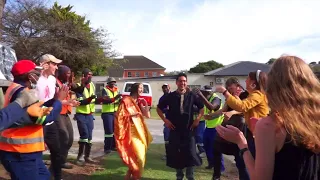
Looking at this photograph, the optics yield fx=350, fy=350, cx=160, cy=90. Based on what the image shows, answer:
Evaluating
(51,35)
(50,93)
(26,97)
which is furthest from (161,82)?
(26,97)

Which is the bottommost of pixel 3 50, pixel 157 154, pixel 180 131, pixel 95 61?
pixel 157 154

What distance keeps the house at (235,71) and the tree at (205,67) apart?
13.7 meters

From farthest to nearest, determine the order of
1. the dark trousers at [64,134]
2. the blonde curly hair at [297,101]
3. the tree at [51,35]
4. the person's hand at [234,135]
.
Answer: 1. the tree at [51,35]
2. the dark trousers at [64,134]
3. the person's hand at [234,135]
4. the blonde curly hair at [297,101]

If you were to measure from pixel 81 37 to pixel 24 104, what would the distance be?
73.3ft

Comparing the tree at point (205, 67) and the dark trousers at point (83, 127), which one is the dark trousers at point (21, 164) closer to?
the dark trousers at point (83, 127)

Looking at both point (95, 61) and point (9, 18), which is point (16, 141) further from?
point (95, 61)

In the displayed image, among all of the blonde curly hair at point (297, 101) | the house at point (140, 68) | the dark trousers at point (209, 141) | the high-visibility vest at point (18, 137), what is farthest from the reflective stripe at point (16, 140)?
the house at point (140, 68)

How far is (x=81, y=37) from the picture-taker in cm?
2519

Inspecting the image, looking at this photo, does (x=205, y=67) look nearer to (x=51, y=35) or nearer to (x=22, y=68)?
(x=51, y=35)

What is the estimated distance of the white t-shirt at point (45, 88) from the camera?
4645mm

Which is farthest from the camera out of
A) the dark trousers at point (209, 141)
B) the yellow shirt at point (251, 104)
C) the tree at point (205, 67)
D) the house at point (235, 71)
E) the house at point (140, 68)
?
the house at point (140, 68)

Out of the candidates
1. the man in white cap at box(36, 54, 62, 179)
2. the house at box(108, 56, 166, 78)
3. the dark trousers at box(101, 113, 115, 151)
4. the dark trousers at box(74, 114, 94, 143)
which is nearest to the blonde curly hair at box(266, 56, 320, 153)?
the man in white cap at box(36, 54, 62, 179)

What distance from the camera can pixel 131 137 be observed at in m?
6.21

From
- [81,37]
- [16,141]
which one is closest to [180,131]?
[16,141]
